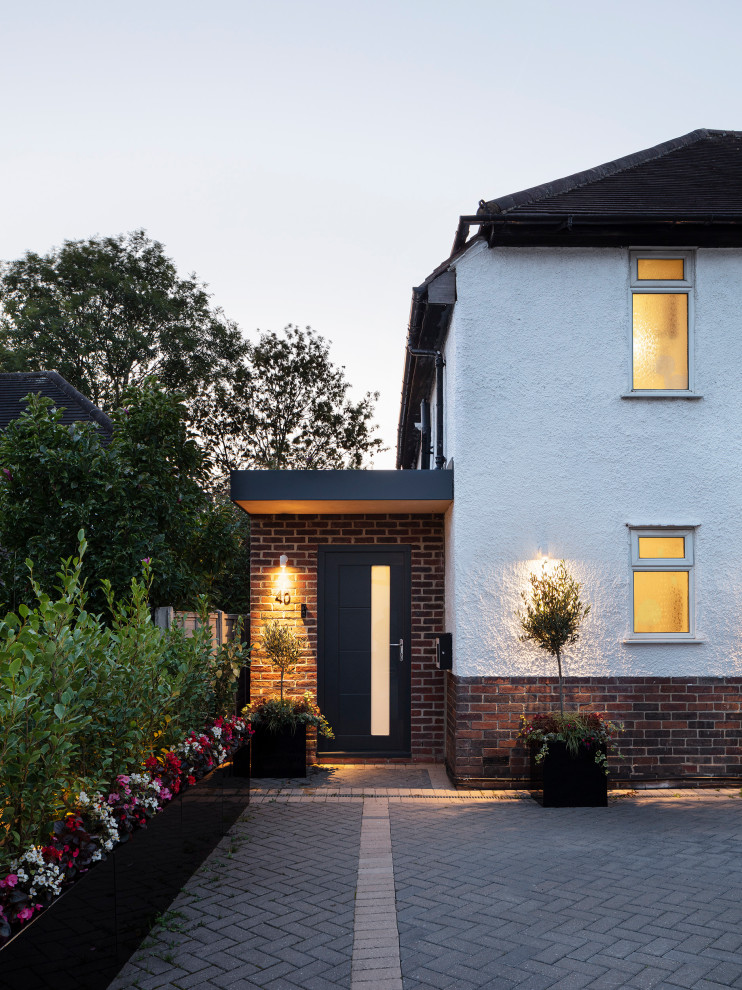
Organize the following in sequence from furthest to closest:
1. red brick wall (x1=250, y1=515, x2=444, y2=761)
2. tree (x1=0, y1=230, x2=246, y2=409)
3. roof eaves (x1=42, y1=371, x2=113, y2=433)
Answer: tree (x1=0, y1=230, x2=246, y2=409) < roof eaves (x1=42, y1=371, x2=113, y2=433) < red brick wall (x1=250, y1=515, x2=444, y2=761)

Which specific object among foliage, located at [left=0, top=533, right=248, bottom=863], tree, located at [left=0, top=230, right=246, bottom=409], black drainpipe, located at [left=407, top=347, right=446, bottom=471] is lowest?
foliage, located at [left=0, top=533, right=248, bottom=863]

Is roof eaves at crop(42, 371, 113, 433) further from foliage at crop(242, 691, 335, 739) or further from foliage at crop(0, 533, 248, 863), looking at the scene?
foliage at crop(0, 533, 248, 863)

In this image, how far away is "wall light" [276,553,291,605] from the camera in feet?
33.2

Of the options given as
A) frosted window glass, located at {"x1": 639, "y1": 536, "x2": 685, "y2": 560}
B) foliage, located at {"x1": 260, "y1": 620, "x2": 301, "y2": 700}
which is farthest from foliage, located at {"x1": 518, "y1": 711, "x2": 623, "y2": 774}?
foliage, located at {"x1": 260, "y1": 620, "x2": 301, "y2": 700}

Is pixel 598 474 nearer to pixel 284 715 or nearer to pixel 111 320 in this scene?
pixel 284 715

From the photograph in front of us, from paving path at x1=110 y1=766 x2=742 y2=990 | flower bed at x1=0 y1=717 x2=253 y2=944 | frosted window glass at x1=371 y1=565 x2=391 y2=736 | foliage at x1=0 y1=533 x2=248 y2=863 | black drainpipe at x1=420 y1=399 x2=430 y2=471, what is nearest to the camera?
flower bed at x1=0 y1=717 x2=253 y2=944

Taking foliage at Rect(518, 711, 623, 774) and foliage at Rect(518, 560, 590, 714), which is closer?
foliage at Rect(518, 711, 623, 774)

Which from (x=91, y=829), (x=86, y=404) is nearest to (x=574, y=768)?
(x=91, y=829)

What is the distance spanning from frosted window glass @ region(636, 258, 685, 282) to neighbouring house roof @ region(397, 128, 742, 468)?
0.22 metres

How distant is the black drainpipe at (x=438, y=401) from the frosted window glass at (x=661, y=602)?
298 centimetres

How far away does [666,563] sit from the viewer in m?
8.87

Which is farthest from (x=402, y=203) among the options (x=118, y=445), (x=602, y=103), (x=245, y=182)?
(x=118, y=445)

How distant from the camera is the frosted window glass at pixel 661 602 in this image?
891 cm

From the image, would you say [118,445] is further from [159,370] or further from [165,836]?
[159,370]
